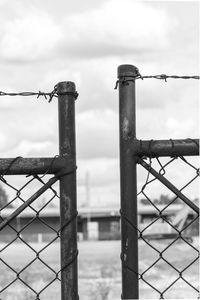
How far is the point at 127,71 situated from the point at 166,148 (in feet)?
0.99

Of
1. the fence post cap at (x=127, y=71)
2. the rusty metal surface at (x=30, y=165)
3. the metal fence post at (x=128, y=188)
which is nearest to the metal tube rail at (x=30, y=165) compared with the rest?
the rusty metal surface at (x=30, y=165)

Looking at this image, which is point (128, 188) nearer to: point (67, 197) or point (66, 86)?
point (67, 197)

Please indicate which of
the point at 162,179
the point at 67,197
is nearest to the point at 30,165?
the point at 67,197

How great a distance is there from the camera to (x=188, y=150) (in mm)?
2059

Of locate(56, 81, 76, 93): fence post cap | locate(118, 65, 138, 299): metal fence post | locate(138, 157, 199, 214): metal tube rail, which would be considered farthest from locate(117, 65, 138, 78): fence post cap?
locate(138, 157, 199, 214): metal tube rail

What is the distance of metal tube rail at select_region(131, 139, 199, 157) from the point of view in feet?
6.75

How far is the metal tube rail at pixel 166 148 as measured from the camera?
81.0 inches

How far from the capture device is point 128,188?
6.82 feet

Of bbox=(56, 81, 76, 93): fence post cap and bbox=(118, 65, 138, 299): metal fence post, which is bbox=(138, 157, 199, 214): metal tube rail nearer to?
bbox=(118, 65, 138, 299): metal fence post

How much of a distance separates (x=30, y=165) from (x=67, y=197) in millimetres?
172

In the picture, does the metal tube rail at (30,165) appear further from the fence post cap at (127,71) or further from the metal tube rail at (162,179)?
the fence post cap at (127,71)

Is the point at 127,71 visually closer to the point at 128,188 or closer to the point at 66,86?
the point at 66,86

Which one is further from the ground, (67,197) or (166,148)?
(166,148)

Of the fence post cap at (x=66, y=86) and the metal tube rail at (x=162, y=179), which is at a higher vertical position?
the fence post cap at (x=66, y=86)
